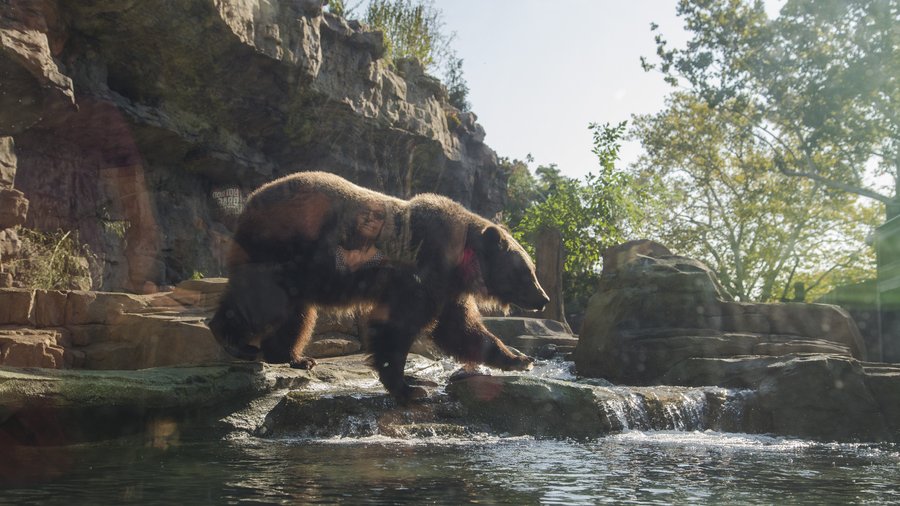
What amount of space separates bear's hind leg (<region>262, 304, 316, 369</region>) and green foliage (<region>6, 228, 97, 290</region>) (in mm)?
4040

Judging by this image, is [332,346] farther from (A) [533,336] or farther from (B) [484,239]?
(A) [533,336]

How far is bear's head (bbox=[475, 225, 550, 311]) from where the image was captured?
7.01m

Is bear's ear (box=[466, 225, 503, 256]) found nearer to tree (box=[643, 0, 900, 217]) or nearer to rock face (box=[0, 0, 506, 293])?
rock face (box=[0, 0, 506, 293])

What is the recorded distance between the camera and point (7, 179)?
811cm

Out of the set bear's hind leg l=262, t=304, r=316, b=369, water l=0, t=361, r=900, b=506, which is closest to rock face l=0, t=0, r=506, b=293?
bear's hind leg l=262, t=304, r=316, b=369

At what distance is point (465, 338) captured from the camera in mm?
6801

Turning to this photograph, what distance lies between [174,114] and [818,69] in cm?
1522

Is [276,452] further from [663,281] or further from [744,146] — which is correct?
[744,146]

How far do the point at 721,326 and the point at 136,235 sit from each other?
9563mm

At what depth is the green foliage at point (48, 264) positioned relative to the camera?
9664 mm

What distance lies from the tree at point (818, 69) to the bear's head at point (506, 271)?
48.4 feet

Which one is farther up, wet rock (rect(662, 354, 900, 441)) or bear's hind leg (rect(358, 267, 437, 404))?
bear's hind leg (rect(358, 267, 437, 404))

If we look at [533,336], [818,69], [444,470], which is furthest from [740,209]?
[444,470]

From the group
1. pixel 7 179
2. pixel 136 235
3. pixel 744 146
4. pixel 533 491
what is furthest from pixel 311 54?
pixel 744 146
